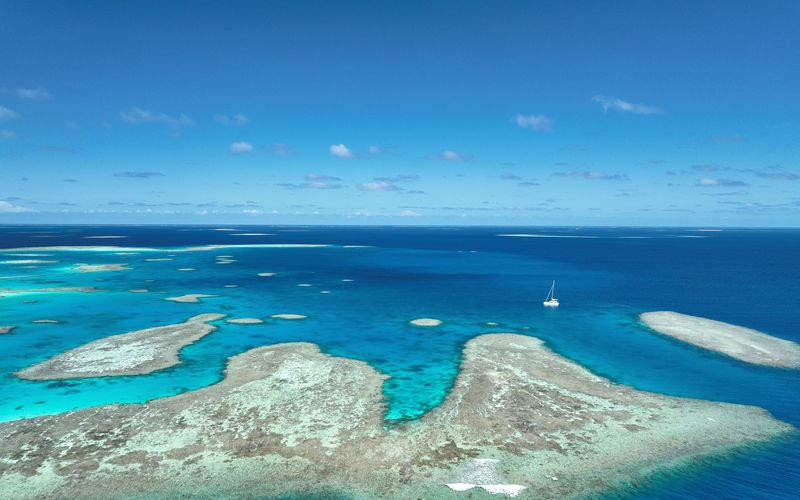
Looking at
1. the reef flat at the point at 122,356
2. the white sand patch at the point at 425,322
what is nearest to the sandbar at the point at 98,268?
the reef flat at the point at 122,356

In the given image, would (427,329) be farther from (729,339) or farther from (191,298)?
(191,298)

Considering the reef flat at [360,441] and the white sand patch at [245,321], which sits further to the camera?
the white sand patch at [245,321]

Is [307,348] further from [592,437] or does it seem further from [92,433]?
[592,437]

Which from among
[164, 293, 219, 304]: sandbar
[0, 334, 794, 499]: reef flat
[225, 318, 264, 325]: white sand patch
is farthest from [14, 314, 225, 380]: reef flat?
[164, 293, 219, 304]: sandbar

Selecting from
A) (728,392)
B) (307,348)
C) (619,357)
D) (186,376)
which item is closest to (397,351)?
(307,348)

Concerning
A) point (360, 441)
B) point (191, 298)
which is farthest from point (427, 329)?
point (191, 298)

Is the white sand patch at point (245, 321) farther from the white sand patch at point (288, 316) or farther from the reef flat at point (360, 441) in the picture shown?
the reef flat at point (360, 441)

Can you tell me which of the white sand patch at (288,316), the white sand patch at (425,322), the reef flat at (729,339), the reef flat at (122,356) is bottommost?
the reef flat at (122,356)
